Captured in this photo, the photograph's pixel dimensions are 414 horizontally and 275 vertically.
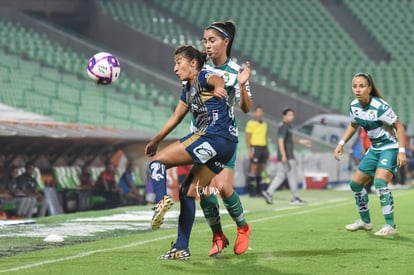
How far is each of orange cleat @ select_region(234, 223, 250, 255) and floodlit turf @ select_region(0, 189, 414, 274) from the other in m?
0.08

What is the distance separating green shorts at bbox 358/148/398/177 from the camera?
12625mm

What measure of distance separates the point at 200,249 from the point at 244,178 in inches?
668

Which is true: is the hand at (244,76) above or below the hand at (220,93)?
above

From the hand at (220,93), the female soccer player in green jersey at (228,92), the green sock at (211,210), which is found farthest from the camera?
the green sock at (211,210)

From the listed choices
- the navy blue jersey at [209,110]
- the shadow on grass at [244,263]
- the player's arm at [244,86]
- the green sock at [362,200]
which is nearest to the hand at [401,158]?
the green sock at [362,200]

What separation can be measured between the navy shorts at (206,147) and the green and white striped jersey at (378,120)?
3739 mm

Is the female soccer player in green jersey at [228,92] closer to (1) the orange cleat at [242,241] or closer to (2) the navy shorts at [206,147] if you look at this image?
(1) the orange cleat at [242,241]

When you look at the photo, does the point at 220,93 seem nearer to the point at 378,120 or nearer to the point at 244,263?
the point at 244,263

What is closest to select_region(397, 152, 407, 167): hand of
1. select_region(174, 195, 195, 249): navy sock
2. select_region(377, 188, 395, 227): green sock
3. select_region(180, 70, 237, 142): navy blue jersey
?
select_region(377, 188, 395, 227): green sock

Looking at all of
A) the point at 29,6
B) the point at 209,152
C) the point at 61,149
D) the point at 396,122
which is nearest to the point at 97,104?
the point at 61,149

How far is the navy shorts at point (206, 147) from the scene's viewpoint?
29.9ft

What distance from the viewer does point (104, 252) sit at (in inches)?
409

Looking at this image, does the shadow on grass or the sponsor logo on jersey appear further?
the sponsor logo on jersey

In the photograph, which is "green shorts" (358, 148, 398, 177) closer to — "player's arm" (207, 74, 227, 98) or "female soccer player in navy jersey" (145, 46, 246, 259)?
"female soccer player in navy jersey" (145, 46, 246, 259)
